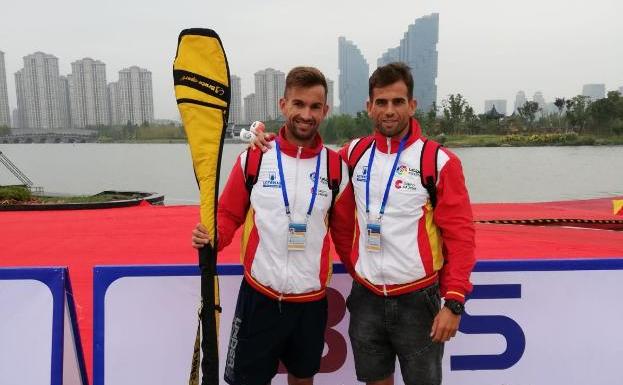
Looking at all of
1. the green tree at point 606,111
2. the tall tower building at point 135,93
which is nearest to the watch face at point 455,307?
the green tree at point 606,111

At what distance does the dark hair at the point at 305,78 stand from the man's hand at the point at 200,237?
2.16 feet

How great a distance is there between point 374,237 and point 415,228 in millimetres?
169

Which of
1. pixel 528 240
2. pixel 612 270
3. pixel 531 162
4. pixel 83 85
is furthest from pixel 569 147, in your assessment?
pixel 83 85

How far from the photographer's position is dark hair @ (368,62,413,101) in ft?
6.28

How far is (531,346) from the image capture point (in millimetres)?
2385

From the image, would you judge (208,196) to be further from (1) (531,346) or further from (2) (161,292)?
(1) (531,346)

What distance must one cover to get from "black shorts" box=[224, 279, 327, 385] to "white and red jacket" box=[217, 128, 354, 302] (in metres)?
0.05

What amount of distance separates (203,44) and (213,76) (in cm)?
13

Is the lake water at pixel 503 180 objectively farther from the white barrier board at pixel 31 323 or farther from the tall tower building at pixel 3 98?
the tall tower building at pixel 3 98

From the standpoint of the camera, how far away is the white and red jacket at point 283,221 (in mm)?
1965

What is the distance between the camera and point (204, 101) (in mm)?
1872

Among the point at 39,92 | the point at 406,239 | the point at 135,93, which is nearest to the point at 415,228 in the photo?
the point at 406,239

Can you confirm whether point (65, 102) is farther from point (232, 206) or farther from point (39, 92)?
point (232, 206)

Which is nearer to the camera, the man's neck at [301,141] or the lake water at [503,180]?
the man's neck at [301,141]
